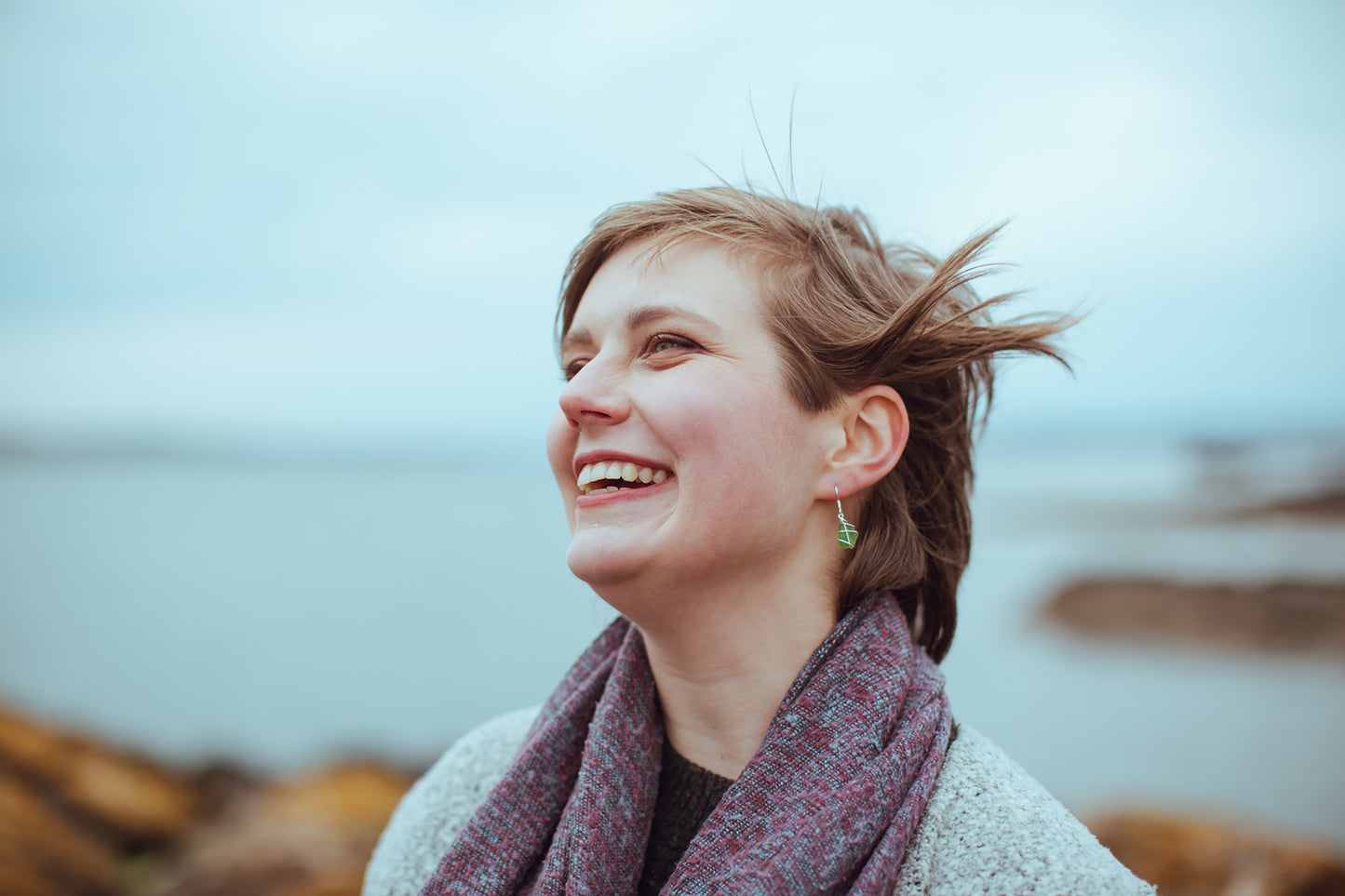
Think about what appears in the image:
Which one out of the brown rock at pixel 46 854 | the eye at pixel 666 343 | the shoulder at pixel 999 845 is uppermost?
the eye at pixel 666 343

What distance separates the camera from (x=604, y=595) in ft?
6.03

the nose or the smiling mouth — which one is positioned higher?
the nose

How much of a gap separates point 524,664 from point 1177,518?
17.4 m

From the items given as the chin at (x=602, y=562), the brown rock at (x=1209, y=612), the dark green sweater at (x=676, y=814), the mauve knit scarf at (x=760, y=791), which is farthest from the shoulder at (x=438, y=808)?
the brown rock at (x=1209, y=612)

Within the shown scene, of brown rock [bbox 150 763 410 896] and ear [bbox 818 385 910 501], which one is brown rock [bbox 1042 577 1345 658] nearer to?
brown rock [bbox 150 763 410 896]

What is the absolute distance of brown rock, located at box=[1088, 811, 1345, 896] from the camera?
3805 mm

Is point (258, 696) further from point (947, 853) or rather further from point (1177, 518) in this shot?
point (1177, 518)

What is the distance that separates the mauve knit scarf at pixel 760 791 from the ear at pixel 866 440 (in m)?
0.28

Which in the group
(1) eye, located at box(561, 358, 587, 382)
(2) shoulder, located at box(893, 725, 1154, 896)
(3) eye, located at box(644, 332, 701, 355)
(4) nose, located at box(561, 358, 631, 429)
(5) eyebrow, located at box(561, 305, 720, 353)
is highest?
(1) eye, located at box(561, 358, 587, 382)

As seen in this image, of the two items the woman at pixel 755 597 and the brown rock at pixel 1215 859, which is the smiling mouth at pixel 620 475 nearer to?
the woman at pixel 755 597

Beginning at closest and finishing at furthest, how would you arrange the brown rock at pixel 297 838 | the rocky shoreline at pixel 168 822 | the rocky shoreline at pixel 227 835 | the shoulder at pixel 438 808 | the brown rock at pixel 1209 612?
the shoulder at pixel 438 808 < the rocky shoreline at pixel 227 835 < the brown rock at pixel 297 838 < the rocky shoreline at pixel 168 822 < the brown rock at pixel 1209 612

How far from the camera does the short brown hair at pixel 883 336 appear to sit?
6.19 ft

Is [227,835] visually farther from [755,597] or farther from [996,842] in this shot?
[996,842]

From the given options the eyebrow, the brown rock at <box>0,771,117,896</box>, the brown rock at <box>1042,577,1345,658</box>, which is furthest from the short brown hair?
the brown rock at <box>1042,577,1345,658</box>
